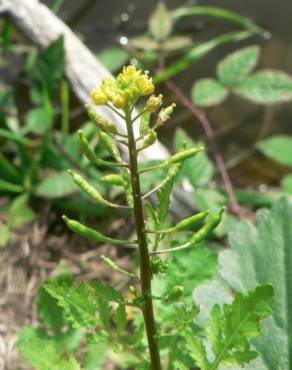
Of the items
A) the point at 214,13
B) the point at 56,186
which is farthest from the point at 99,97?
the point at 214,13

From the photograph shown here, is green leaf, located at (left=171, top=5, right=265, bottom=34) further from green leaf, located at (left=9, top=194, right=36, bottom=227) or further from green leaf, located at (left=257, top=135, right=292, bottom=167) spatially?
green leaf, located at (left=9, top=194, right=36, bottom=227)

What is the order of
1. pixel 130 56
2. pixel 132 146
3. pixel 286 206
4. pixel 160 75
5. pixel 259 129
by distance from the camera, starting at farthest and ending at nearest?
1. pixel 259 129
2. pixel 130 56
3. pixel 160 75
4. pixel 286 206
5. pixel 132 146

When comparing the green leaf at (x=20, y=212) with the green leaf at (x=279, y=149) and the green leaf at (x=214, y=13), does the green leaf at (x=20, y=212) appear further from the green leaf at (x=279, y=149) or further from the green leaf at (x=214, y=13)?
the green leaf at (x=214, y=13)

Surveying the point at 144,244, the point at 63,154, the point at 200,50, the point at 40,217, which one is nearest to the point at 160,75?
the point at 200,50

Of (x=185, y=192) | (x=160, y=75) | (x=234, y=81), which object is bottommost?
(x=185, y=192)

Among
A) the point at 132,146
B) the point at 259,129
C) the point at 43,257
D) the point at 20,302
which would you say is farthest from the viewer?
the point at 259,129

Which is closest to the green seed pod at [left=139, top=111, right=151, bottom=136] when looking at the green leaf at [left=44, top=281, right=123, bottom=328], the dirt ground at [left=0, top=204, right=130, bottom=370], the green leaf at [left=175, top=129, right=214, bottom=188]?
the green leaf at [left=44, top=281, right=123, bottom=328]

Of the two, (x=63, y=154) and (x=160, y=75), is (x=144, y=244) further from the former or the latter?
(x=160, y=75)
